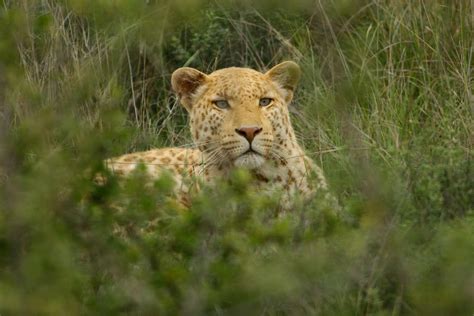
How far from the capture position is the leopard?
20.1 feet

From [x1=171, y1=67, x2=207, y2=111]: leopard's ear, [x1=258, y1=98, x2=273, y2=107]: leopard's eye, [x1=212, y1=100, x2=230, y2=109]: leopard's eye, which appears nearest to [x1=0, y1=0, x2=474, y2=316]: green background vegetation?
[x1=258, y1=98, x2=273, y2=107]: leopard's eye

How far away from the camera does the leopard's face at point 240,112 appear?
612cm

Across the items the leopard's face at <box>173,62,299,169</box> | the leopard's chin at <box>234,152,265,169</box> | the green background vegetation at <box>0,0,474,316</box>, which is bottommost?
the leopard's chin at <box>234,152,265,169</box>

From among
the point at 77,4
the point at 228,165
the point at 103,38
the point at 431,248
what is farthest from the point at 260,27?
the point at 77,4

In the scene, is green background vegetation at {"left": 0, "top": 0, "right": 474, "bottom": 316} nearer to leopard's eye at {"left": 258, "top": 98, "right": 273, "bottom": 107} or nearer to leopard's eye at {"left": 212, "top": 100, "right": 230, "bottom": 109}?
leopard's eye at {"left": 258, "top": 98, "right": 273, "bottom": 107}

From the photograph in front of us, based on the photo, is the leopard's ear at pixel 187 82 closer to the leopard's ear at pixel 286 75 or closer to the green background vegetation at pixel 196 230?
the leopard's ear at pixel 286 75

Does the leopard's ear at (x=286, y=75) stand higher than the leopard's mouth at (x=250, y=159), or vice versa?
the leopard's ear at (x=286, y=75)

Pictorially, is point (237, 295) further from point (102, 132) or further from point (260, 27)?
point (260, 27)

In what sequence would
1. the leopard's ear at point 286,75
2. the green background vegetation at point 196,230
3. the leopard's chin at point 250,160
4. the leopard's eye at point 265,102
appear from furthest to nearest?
the leopard's ear at point 286,75, the leopard's eye at point 265,102, the leopard's chin at point 250,160, the green background vegetation at point 196,230

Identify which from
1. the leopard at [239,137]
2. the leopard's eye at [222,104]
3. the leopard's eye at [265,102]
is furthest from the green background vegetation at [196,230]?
the leopard's eye at [222,104]

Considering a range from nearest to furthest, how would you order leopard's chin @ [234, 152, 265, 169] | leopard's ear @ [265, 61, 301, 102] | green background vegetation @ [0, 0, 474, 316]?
green background vegetation @ [0, 0, 474, 316], leopard's chin @ [234, 152, 265, 169], leopard's ear @ [265, 61, 301, 102]

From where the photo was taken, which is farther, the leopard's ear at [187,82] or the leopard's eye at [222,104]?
the leopard's ear at [187,82]

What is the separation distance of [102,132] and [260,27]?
4422 mm

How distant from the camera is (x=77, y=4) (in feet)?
13.0
